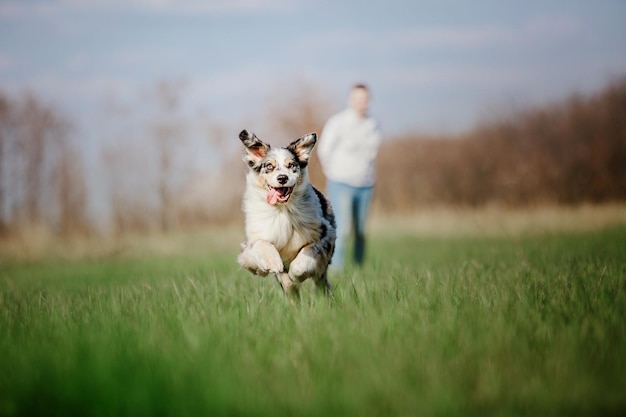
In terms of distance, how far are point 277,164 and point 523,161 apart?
68.1ft

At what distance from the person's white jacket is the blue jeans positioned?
108 millimetres

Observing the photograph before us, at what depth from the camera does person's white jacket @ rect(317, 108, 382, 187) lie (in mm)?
9172

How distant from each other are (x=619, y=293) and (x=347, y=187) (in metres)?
4.92

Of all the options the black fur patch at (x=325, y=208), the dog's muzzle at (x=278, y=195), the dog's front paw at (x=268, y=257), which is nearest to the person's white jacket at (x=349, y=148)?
the black fur patch at (x=325, y=208)

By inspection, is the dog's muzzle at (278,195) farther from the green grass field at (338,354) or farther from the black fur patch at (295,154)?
the green grass field at (338,354)

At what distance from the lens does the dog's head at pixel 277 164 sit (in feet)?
18.5

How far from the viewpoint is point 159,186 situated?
24734 mm

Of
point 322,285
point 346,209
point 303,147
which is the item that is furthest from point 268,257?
point 346,209

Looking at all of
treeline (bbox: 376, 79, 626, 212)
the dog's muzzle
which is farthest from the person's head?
treeline (bbox: 376, 79, 626, 212)

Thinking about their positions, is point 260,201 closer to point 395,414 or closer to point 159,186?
point 395,414

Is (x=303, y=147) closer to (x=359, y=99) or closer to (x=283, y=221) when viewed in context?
(x=283, y=221)

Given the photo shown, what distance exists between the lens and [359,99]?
9078 mm

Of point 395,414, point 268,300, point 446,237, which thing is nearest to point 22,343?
point 268,300

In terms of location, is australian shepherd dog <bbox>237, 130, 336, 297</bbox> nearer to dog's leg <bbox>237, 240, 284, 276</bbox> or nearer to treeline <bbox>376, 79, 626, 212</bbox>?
dog's leg <bbox>237, 240, 284, 276</bbox>
